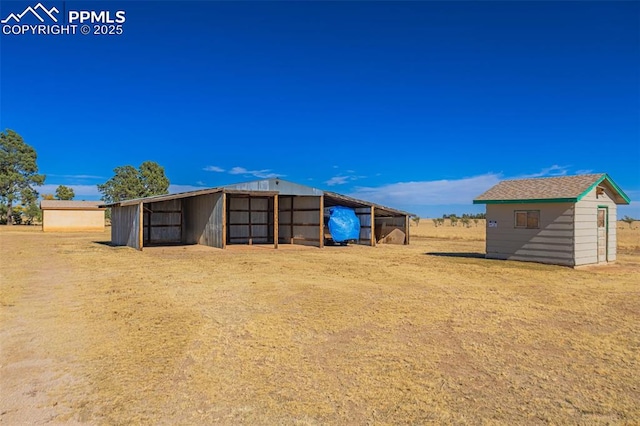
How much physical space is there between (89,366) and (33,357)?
2.58 feet

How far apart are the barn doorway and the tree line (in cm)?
5771

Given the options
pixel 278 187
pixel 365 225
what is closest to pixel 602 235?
pixel 365 225

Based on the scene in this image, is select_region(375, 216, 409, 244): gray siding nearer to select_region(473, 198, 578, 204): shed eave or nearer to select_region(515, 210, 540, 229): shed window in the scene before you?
select_region(473, 198, 578, 204): shed eave

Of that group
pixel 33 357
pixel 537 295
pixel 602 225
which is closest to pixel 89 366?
pixel 33 357

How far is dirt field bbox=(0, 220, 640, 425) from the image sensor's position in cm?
376

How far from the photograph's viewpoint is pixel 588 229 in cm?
1430

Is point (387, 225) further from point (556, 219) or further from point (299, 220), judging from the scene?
Result: point (556, 219)

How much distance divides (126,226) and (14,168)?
46.2 metres

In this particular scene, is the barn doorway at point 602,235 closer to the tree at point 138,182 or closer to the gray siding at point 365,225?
the gray siding at point 365,225

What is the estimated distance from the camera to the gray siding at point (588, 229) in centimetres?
1388

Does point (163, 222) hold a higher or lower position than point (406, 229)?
higher

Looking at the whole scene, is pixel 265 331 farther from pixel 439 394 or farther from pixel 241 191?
pixel 241 191

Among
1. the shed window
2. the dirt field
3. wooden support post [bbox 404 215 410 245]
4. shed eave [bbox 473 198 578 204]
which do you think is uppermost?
shed eave [bbox 473 198 578 204]

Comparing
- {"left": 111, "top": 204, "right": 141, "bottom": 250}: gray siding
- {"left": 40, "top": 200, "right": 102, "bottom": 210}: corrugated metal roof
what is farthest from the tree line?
{"left": 111, "top": 204, "right": 141, "bottom": 250}: gray siding
